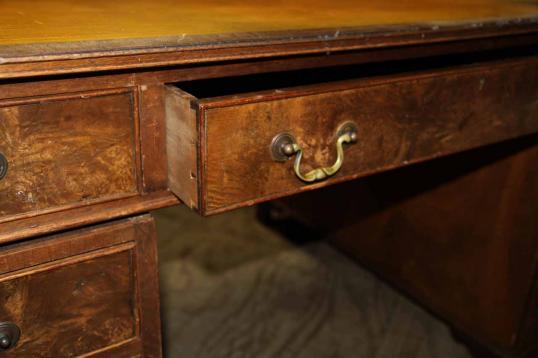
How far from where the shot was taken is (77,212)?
58 centimetres

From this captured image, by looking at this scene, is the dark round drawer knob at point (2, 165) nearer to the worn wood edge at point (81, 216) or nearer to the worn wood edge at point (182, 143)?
the worn wood edge at point (81, 216)

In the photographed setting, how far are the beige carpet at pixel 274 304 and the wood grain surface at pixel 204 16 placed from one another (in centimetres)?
74

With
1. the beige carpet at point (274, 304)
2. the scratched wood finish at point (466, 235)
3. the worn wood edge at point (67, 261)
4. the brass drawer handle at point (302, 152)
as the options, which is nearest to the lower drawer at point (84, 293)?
the worn wood edge at point (67, 261)

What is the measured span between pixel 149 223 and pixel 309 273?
966mm

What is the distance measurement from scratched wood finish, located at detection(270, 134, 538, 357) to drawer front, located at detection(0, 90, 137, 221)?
0.77 metres

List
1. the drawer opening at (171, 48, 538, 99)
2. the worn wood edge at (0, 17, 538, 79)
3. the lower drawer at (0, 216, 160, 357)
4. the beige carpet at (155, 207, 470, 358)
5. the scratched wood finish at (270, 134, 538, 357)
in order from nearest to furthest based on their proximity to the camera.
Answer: the worn wood edge at (0, 17, 538, 79)
the lower drawer at (0, 216, 160, 357)
the drawer opening at (171, 48, 538, 99)
the scratched wood finish at (270, 134, 538, 357)
the beige carpet at (155, 207, 470, 358)

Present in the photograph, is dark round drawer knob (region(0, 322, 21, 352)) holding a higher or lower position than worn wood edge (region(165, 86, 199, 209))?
lower

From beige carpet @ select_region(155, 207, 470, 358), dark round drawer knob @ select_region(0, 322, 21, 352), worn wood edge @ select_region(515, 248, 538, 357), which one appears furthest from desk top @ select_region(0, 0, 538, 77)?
beige carpet @ select_region(155, 207, 470, 358)

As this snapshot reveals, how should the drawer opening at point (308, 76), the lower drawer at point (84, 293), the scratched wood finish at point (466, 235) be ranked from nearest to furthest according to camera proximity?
the lower drawer at point (84, 293), the drawer opening at point (308, 76), the scratched wood finish at point (466, 235)

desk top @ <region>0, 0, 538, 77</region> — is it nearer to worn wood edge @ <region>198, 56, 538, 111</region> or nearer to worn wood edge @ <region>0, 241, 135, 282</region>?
worn wood edge @ <region>198, 56, 538, 111</region>

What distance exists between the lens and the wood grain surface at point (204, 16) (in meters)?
0.59

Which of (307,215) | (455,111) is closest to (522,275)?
(455,111)

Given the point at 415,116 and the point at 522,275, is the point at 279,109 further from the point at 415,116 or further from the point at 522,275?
the point at 522,275

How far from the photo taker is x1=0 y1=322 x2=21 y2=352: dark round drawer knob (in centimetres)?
59
